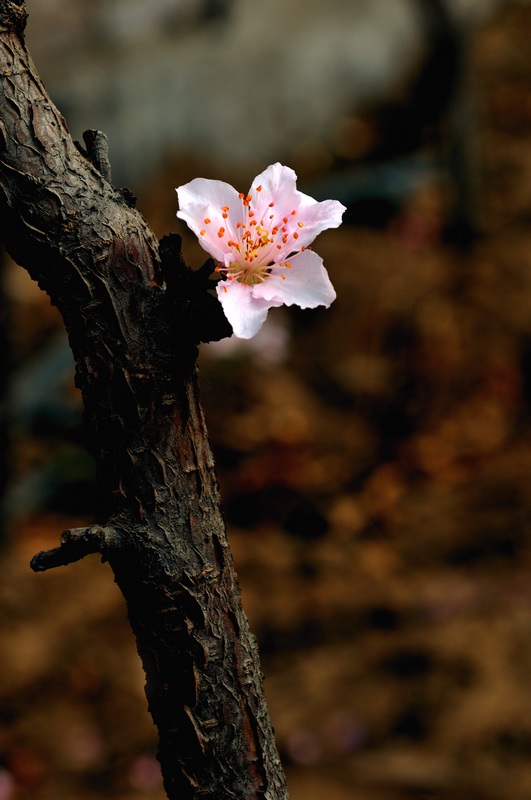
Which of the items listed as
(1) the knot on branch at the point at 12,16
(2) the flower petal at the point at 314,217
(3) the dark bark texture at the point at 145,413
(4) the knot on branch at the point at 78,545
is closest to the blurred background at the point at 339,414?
(3) the dark bark texture at the point at 145,413

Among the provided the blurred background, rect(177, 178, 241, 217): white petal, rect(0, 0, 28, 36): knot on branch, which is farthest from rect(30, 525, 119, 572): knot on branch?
the blurred background

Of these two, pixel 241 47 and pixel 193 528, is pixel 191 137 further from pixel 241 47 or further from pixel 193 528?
pixel 193 528

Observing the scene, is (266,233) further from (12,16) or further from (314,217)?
(12,16)

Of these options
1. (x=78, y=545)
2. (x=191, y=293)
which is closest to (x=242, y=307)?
(x=191, y=293)

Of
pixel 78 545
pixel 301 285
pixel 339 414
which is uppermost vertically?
pixel 339 414

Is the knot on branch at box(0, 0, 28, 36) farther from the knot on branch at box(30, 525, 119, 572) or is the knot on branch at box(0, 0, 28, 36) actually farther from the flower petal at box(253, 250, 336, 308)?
the knot on branch at box(30, 525, 119, 572)
